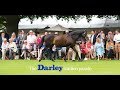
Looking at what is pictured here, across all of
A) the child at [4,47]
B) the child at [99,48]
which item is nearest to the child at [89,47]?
the child at [99,48]

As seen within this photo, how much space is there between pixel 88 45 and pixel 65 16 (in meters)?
0.82

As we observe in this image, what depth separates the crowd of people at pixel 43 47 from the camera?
35688mm

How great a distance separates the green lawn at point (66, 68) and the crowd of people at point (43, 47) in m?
0.13

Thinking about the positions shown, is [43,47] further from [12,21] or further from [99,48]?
[99,48]

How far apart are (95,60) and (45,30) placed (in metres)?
1.30

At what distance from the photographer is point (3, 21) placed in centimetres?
3572

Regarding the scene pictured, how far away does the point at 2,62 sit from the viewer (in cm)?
3569
